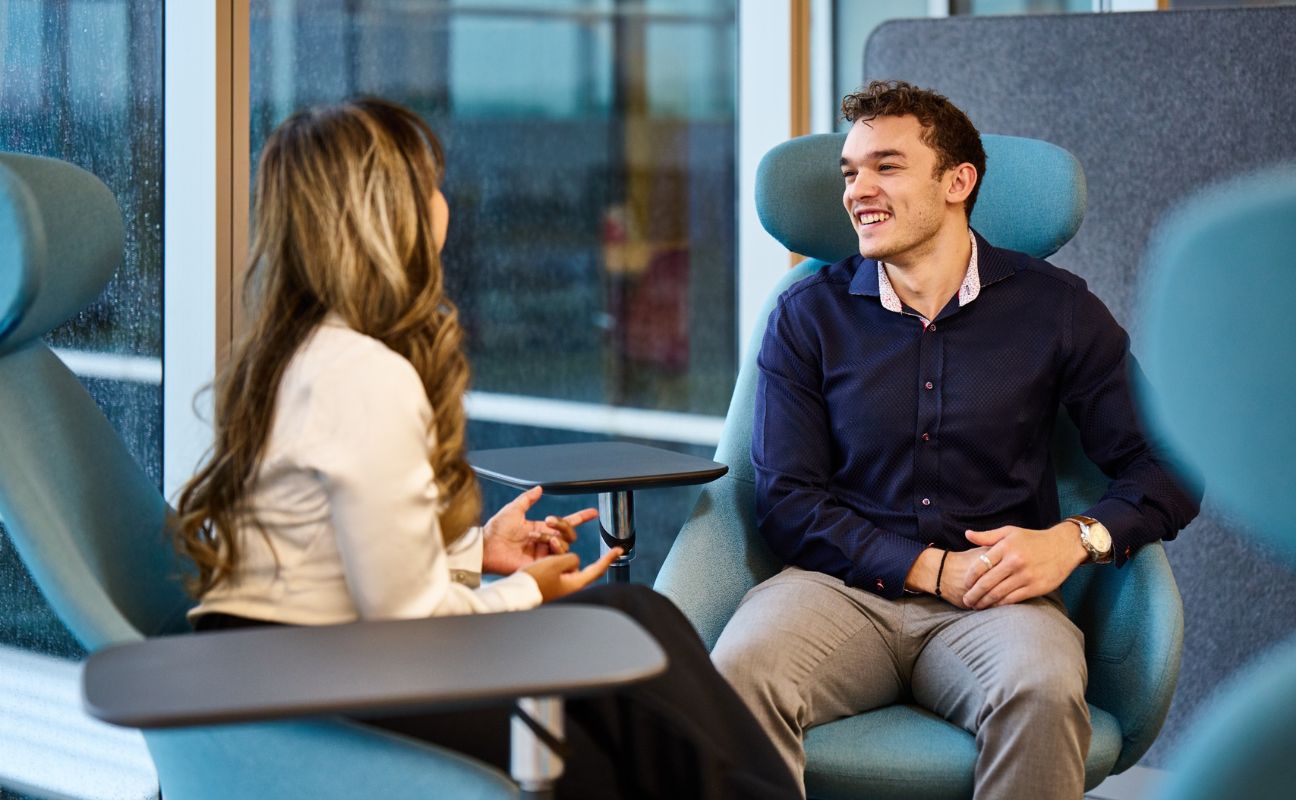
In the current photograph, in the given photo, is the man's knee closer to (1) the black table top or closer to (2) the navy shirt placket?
(2) the navy shirt placket

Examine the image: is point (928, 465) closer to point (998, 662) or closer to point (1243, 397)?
point (998, 662)

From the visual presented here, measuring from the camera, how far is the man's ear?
174cm

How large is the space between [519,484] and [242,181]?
560mm

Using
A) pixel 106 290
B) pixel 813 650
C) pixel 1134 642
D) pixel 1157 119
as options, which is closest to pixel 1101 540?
pixel 1134 642

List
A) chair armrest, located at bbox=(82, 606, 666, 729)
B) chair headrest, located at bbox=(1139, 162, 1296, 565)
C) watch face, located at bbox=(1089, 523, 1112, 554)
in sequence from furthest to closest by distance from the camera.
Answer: watch face, located at bbox=(1089, 523, 1112, 554), chair armrest, located at bbox=(82, 606, 666, 729), chair headrest, located at bbox=(1139, 162, 1296, 565)

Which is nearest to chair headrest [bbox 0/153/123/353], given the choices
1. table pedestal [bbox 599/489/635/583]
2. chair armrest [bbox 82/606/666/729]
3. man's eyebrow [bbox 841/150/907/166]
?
chair armrest [bbox 82/606/666/729]

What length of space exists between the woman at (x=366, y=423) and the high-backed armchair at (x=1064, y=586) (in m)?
0.31

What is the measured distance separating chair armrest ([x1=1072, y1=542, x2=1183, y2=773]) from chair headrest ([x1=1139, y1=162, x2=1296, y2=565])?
1.00 m

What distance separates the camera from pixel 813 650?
147cm

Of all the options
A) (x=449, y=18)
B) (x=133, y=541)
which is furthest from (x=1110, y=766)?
(x=449, y=18)

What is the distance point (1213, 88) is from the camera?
1.97 m

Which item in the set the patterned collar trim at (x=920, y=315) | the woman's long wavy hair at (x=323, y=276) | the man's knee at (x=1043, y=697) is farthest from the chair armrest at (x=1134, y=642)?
the woman's long wavy hair at (x=323, y=276)

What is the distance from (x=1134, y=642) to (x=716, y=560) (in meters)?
0.49

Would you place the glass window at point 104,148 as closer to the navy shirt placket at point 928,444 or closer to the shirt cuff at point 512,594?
the shirt cuff at point 512,594
